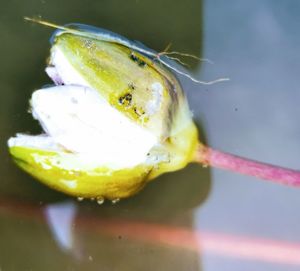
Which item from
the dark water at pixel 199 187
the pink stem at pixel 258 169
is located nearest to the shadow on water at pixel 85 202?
the dark water at pixel 199 187

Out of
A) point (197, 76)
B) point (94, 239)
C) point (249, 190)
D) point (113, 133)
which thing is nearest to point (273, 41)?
point (197, 76)

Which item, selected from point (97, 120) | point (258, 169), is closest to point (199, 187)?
point (258, 169)

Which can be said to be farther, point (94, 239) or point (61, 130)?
point (94, 239)

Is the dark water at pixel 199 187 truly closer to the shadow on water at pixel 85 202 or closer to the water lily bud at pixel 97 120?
the shadow on water at pixel 85 202

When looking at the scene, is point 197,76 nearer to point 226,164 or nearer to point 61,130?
point 226,164

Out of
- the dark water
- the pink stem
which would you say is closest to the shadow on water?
the dark water

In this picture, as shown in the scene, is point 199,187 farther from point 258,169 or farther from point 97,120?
point 97,120

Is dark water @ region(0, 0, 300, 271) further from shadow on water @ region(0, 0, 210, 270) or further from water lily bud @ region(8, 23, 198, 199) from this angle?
water lily bud @ region(8, 23, 198, 199)
